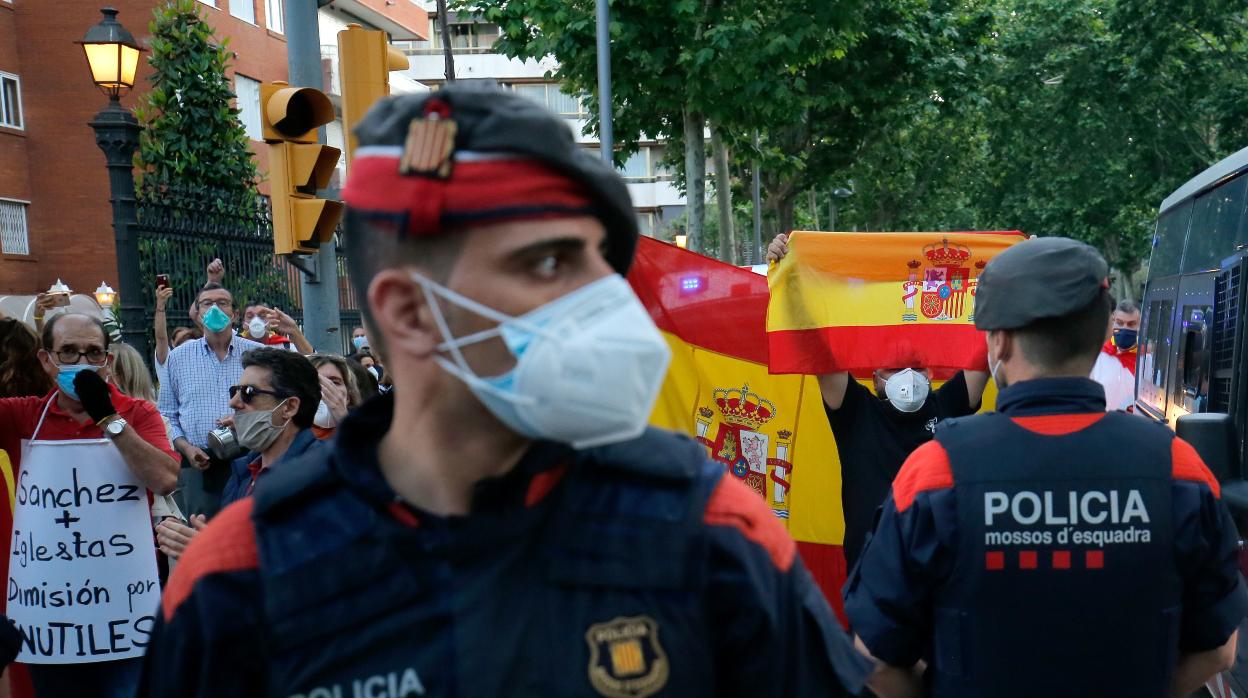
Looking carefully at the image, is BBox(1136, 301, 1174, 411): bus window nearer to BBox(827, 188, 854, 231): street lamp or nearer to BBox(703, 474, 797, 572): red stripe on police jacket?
BBox(703, 474, 797, 572): red stripe on police jacket

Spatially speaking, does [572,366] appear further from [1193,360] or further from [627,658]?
[1193,360]

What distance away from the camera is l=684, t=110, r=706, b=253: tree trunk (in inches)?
726

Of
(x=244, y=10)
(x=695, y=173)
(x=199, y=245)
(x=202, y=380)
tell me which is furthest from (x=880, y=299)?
(x=244, y=10)

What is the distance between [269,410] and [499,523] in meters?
3.18

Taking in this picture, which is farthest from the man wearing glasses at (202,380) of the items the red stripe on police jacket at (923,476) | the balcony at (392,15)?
the balcony at (392,15)

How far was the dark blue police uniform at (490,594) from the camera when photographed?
1.60 meters

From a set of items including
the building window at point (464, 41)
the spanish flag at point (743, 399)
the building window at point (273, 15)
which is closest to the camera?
the spanish flag at point (743, 399)

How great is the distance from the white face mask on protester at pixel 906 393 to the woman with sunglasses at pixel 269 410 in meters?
2.46

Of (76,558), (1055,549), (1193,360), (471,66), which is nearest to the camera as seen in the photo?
(1055,549)

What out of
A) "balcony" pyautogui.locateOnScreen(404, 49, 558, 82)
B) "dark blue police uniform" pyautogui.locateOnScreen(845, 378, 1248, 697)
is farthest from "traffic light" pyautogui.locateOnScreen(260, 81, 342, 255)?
"balcony" pyautogui.locateOnScreen(404, 49, 558, 82)

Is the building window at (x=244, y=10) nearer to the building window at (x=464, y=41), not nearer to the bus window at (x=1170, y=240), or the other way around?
the bus window at (x=1170, y=240)

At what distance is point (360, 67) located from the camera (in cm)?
727

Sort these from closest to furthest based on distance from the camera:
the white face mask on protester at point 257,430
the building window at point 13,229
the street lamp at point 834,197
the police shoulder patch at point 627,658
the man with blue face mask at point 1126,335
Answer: the police shoulder patch at point 627,658 → the white face mask on protester at point 257,430 → the man with blue face mask at point 1126,335 → the building window at point 13,229 → the street lamp at point 834,197

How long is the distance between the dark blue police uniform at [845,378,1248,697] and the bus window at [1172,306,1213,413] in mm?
2903
